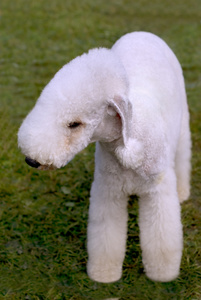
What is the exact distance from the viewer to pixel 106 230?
8.86 feet

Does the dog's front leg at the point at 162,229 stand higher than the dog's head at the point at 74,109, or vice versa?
the dog's head at the point at 74,109

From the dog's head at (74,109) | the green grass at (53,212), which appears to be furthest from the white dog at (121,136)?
the green grass at (53,212)

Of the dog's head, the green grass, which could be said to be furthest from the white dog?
the green grass

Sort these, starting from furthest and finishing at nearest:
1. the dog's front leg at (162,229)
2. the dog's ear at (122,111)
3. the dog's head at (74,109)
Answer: the dog's front leg at (162,229)
the dog's ear at (122,111)
the dog's head at (74,109)

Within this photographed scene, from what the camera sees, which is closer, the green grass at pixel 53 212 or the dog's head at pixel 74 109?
the dog's head at pixel 74 109

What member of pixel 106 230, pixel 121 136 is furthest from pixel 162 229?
pixel 121 136

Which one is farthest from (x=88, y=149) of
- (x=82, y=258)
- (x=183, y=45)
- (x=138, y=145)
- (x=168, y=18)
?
(x=168, y=18)

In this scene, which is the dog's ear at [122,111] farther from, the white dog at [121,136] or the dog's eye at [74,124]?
the dog's eye at [74,124]

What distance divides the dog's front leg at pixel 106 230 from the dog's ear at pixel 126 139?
0.39 meters

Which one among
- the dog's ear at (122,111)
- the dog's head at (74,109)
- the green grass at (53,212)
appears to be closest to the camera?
the dog's head at (74,109)

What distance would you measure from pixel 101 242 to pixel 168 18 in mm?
6968

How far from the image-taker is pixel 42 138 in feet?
6.19

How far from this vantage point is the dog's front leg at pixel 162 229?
257 centimetres

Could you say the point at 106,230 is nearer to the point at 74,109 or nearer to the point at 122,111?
the point at 122,111
